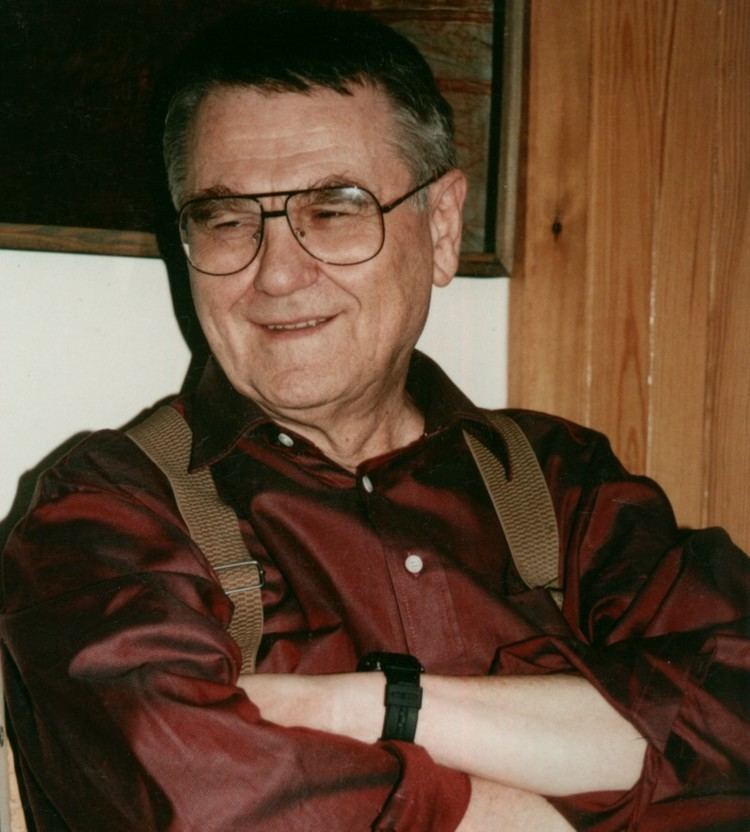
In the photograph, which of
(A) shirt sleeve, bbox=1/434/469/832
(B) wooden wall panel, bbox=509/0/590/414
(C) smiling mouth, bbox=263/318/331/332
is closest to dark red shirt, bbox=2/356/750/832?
(A) shirt sleeve, bbox=1/434/469/832

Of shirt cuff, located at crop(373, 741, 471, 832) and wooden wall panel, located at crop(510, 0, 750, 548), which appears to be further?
wooden wall panel, located at crop(510, 0, 750, 548)

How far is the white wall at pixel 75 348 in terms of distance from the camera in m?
1.34

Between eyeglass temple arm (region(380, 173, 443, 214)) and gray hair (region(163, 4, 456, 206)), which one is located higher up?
gray hair (region(163, 4, 456, 206))

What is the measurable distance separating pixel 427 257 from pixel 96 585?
0.63m

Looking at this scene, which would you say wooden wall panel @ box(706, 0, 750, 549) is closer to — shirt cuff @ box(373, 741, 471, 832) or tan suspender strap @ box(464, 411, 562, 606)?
tan suspender strap @ box(464, 411, 562, 606)

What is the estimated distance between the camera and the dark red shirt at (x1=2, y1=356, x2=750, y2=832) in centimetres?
93

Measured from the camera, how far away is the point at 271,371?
48.1 inches

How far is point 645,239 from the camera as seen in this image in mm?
1652

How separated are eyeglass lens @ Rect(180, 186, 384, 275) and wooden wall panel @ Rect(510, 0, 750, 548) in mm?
502

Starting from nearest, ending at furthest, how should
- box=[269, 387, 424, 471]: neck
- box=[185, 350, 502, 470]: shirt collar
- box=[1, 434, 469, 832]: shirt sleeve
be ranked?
box=[1, 434, 469, 832]: shirt sleeve, box=[185, 350, 502, 470]: shirt collar, box=[269, 387, 424, 471]: neck

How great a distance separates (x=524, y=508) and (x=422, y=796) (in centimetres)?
45

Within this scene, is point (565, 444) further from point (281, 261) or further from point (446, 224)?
point (281, 261)

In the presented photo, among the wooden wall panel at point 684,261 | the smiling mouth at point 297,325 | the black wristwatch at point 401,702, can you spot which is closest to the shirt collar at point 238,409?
the smiling mouth at point 297,325

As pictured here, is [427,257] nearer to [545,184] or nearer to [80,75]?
[545,184]
